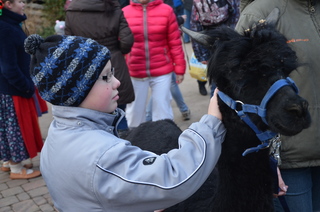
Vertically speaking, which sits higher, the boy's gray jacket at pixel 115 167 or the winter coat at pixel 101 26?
the boy's gray jacket at pixel 115 167

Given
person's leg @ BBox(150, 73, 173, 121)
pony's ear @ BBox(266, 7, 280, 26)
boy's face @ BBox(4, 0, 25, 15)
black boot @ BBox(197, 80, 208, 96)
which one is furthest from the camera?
black boot @ BBox(197, 80, 208, 96)

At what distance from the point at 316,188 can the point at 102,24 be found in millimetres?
3110

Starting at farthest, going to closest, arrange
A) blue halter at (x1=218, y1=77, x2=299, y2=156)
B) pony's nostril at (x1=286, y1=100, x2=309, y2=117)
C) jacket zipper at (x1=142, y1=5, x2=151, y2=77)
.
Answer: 1. jacket zipper at (x1=142, y1=5, x2=151, y2=77)
2. blue halter at (x1=218, y1=77, x2=299, y2=156)
3. pony's nostril at (x1=286, y1=100, x2=309, y2=117)

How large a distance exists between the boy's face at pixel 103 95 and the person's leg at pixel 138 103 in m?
3.79

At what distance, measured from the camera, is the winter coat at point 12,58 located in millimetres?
4809

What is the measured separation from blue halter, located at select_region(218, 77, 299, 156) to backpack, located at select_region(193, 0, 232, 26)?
3.18m

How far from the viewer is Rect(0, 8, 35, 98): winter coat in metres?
4.81

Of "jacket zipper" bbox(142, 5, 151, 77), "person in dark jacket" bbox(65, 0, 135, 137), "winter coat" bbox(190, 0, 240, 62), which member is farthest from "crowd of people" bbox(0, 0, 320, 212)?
"jacket zipper" bbox(142, 5, 151, 77)

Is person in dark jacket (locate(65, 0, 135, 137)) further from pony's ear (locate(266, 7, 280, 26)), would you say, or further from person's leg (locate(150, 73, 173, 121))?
pony's ear (locate(266, 7, 280, 26))

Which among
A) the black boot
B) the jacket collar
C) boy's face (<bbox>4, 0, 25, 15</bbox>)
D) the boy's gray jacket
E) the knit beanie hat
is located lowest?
the black boot

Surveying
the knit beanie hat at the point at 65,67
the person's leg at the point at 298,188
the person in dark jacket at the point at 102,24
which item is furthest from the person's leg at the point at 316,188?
the person in dark jacket at the point at 102,24

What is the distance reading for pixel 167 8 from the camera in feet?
18.4

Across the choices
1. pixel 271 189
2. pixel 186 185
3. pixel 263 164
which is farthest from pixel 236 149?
pixel 186 185

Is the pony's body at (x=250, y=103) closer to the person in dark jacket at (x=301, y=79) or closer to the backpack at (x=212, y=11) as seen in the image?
the person in dark jacket at (x=301, y=79)
